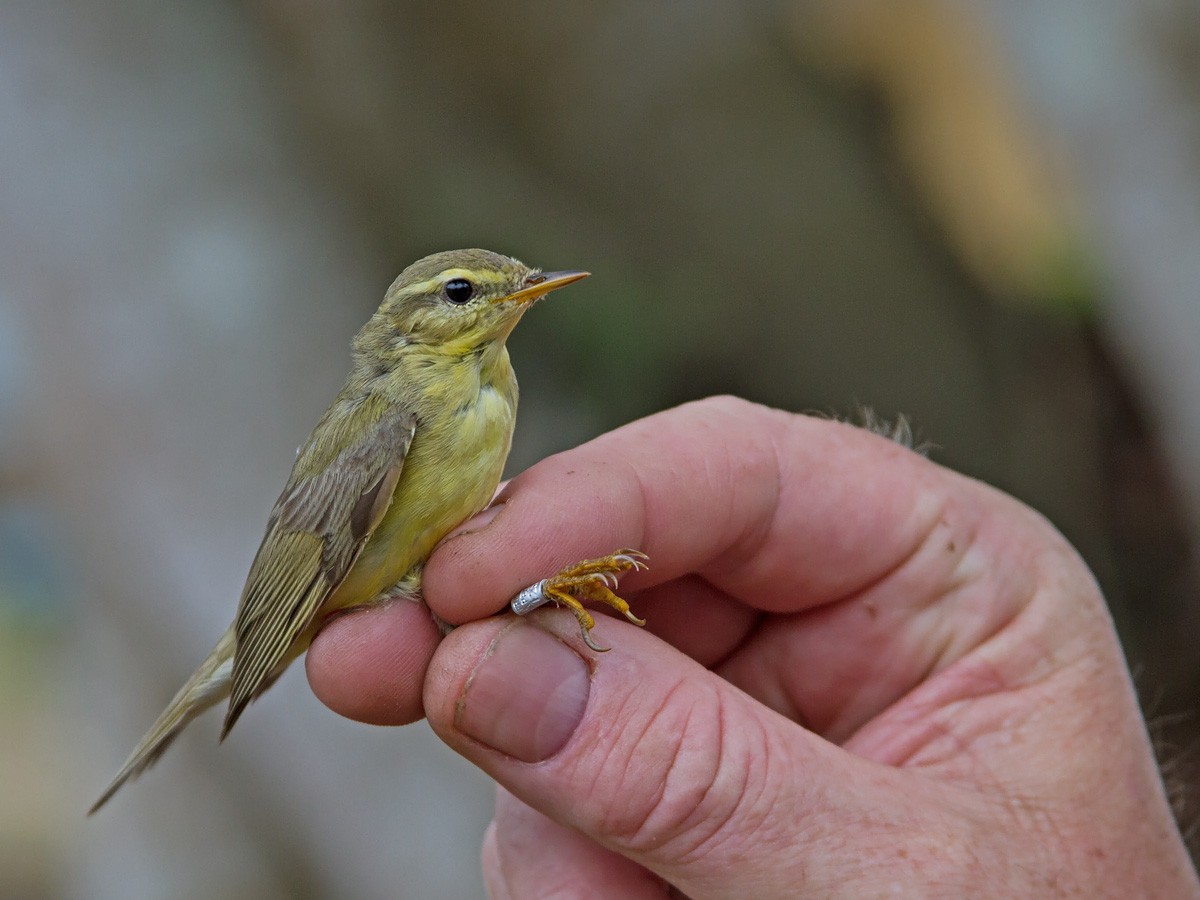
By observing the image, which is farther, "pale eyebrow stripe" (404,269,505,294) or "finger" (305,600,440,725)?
"pale eyebrow stripe" (404,269,505,294)

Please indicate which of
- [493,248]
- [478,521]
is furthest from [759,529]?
[493,248]

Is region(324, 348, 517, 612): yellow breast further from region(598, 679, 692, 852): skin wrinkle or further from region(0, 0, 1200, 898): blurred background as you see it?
region(0, 0, 1200, 898): blurred background

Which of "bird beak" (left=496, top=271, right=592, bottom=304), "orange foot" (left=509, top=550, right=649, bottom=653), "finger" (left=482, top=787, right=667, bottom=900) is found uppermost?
"bird beak" (left=496, top=271, right=592, bottom=304)

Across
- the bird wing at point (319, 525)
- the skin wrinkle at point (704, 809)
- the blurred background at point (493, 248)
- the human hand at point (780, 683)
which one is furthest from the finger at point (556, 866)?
the blurred background at point (493, 248)

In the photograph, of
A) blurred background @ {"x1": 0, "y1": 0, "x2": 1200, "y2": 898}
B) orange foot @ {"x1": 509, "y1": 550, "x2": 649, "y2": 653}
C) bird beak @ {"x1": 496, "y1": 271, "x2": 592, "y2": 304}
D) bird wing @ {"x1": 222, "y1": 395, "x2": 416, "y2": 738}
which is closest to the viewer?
orange foot @ {"x1": 509, "y1": 550, "x2": 649, "y2": 653}

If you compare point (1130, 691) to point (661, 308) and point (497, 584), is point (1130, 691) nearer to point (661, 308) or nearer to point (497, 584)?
point (497, 584)

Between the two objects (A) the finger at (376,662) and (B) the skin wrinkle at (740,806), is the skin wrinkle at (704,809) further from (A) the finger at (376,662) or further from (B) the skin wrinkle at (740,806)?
(A) the finger at (376,662)

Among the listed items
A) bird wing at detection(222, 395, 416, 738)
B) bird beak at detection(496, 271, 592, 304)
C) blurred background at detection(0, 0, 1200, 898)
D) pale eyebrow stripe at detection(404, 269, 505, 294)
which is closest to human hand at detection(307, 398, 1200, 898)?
bird wing at detection(222, 395, 416, 738)
